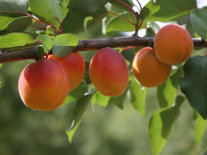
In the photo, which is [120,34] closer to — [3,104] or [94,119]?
[3,104]

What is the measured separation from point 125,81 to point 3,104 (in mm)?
4468

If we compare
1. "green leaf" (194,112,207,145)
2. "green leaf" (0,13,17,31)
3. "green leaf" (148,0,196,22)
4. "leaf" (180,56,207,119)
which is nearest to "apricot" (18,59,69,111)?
"green leaf" (0,13,17,31)

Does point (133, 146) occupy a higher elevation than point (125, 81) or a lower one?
lower

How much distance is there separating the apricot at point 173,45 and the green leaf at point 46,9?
24 cm

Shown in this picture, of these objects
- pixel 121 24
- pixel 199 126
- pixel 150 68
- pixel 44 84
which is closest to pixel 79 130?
pixel 199 126

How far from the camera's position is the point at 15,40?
0.57m

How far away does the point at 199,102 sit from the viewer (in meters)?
0.68

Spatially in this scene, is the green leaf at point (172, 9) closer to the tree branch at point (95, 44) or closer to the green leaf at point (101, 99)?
the tree branch at point (95, 44)

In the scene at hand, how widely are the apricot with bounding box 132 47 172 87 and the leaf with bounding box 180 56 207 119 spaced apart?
5 centimetres

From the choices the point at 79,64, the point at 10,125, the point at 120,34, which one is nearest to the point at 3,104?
the point at 10,125

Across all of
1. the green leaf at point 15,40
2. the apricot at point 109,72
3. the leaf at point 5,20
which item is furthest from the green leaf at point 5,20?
the apricot at point 109,72

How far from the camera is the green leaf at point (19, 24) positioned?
637mm

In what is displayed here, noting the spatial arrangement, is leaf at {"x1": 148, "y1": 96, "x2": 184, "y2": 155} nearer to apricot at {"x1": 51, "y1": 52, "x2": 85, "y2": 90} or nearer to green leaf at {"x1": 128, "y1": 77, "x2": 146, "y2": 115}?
green leaf at {"x1": 128, "y1": 77, "x2": 146, "y2": 115}

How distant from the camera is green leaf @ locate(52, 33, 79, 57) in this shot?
0.59 metres
